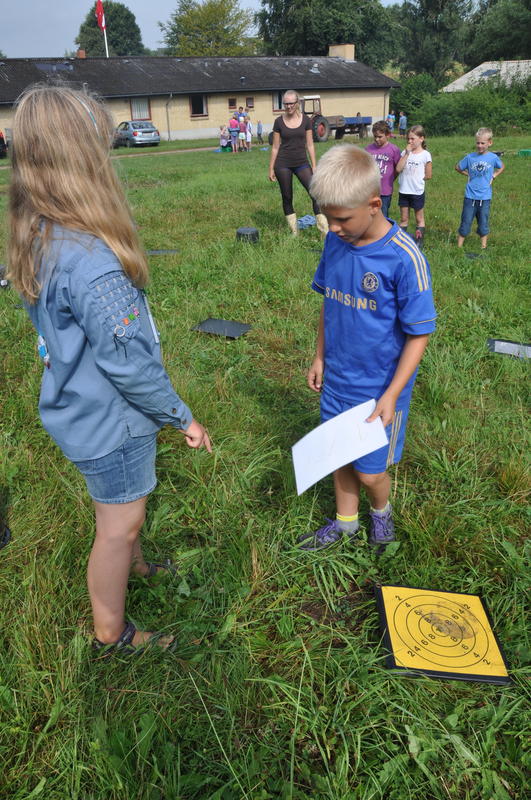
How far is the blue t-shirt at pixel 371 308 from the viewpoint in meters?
1.93

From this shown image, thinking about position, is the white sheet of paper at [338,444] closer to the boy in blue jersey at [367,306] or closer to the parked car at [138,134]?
the boy in blue jersey at [367,306]

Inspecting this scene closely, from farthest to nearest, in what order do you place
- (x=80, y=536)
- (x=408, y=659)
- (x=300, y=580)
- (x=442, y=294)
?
1. (x=442, y=294)
2. (x=80, y=536)
3. (x=300, y=580)
4. (x=408, y=659)

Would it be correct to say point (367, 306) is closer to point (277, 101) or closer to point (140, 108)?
point (140, 108)

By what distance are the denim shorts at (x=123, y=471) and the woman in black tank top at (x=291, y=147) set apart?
19.5ft

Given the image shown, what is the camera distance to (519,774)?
1.58 m

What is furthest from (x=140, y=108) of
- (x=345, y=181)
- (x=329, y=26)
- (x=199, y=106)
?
(x=345, y=181)

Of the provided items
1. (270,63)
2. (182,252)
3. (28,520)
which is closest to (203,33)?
(270,63)

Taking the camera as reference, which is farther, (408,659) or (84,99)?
(408,659)

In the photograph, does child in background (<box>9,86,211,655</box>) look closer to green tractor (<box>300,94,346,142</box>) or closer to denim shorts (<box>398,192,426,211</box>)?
denim shorts (<box>398,192,426,211</box>)

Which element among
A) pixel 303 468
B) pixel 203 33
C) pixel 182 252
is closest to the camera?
pixel 303 468

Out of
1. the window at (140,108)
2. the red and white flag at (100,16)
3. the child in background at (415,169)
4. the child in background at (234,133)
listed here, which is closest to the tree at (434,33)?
the red and white flag at (100,16)

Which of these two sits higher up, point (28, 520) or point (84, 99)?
point (84, 99)

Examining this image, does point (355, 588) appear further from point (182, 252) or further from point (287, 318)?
point (182, 252)

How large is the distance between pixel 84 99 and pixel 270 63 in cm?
4504
